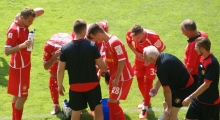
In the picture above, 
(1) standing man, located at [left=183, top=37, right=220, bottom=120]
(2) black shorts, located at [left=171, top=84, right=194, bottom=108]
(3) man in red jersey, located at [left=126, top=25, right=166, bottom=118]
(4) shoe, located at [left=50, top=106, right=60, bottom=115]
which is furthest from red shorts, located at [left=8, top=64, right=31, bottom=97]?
(1) standing man, located at [left=183, top=37, right=220, bottom=120]

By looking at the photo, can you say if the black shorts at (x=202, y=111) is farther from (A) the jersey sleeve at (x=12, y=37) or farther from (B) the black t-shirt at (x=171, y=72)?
(A) the jersey sleeve at (x=12, y=37)

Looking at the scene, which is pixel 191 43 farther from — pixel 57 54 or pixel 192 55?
pixel 57 54

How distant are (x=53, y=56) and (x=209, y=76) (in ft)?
8.95

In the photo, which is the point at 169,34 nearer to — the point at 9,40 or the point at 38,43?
the point at 38,43

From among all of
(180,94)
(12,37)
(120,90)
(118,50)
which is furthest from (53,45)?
(180,94)

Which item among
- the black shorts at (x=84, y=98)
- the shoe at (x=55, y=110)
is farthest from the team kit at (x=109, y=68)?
the shoe at (x=55, y=110)

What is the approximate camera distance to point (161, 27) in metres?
12.4

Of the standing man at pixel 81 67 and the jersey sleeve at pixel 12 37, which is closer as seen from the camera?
the standing man at pixel 81 67

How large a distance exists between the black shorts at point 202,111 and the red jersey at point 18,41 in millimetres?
2928

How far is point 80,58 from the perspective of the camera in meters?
7.30

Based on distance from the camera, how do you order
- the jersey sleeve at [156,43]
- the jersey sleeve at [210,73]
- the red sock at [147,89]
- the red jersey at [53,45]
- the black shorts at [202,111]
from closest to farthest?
the jersey sleeve at [210,73] → the black shorts at [202,111] → the red jersey at [53,45] → the jersey sleeve at [156,43] → the red sock at [147,89]

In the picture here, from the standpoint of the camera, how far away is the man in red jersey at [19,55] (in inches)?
308

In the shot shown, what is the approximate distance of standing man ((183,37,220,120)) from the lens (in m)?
7.13

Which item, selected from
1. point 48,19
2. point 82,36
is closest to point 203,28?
point 48,19
